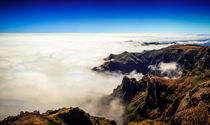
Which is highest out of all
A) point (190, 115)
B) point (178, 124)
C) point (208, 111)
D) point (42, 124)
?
point (208, 111)

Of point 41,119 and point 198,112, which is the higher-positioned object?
point 198,112

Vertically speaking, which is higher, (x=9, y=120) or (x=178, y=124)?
(x=178, y=124)

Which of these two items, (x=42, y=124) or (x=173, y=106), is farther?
(x=173, y=106)

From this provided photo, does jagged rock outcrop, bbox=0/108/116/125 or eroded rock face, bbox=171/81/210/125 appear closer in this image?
eroded rock face, bbox=171/81/210/125

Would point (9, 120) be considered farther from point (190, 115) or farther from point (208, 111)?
point (208, 111)

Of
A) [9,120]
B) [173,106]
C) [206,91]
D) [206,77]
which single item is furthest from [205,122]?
[9,120]

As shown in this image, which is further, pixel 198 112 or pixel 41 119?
pixel 41 119

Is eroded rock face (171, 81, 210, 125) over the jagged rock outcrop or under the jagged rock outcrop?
over

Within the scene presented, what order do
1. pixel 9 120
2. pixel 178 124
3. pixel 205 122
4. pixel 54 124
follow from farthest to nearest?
pixel 54 124 < pixel 9 120 < pixel 178 124 < pixel 205 122

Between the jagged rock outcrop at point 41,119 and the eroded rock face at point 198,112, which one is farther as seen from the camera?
the jagged rock outcrop at point 41,119

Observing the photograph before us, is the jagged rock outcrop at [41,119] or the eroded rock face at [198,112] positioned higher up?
the eroded rock face at [198,112]

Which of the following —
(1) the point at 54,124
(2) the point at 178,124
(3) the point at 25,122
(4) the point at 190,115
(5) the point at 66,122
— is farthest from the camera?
(5) the point at 66,122
